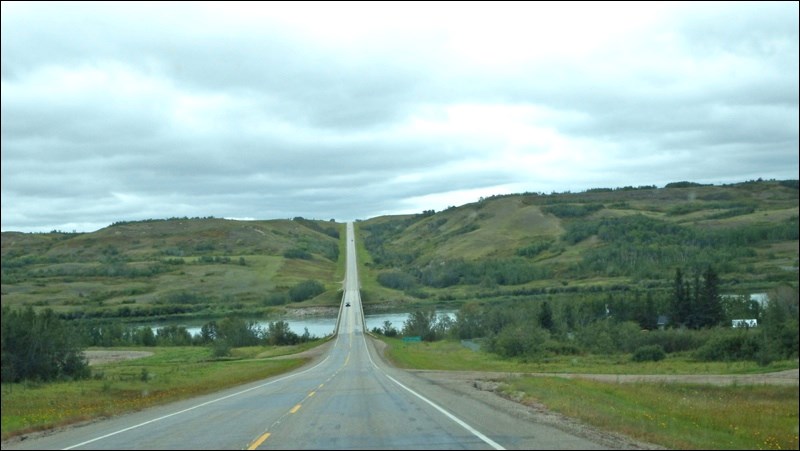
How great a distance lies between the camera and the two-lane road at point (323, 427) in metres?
12.4

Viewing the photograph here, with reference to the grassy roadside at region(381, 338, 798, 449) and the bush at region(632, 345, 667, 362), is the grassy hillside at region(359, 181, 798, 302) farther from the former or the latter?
the bush at region(632, 345, 667, 362)

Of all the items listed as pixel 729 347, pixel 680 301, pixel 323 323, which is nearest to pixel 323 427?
pixel 729 347

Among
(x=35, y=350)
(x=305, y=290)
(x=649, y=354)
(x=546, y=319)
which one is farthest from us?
(x=305, y=290)

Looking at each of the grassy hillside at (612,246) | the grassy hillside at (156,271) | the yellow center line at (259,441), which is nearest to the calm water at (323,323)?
the grassy hillside at (156,271)

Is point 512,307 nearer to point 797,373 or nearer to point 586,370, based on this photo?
point 586,370

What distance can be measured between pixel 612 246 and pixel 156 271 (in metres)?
45.0

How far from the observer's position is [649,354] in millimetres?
54938

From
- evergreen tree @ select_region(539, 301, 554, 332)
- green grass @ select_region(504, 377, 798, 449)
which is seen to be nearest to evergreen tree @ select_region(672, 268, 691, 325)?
green grass @ select_region(504, 377, 798, 449)

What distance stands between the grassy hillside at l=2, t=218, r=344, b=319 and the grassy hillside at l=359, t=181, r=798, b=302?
18188 mm

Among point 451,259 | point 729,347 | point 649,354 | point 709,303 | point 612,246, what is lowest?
point 649,354

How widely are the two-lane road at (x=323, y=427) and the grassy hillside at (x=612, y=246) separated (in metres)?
6.33

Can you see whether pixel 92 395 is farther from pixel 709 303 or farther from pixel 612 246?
pixel 612 246

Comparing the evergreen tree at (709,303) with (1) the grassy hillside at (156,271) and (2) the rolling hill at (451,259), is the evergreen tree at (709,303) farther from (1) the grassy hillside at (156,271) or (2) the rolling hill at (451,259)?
(1) the grassy hillside at (156,271)

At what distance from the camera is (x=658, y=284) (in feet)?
177
